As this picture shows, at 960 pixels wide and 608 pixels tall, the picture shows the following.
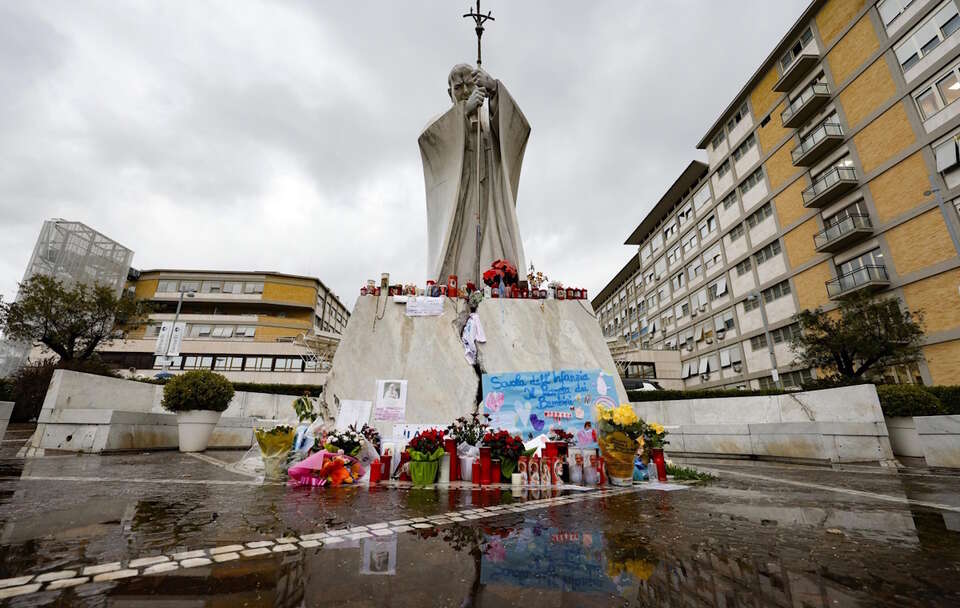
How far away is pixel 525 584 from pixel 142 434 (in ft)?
40.6

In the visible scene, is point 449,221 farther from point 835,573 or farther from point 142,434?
point 835,573

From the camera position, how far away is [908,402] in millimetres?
9852

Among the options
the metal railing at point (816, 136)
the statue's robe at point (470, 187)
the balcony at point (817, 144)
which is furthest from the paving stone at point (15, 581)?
the metal railing at point (816, 136)

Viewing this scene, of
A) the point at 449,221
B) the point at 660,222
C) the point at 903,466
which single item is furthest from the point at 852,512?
the point at 660,222

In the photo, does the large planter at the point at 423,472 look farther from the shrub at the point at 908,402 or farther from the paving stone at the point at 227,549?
the shrub at the point at 908,402

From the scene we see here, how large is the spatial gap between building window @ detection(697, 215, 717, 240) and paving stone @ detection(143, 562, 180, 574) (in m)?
42.2

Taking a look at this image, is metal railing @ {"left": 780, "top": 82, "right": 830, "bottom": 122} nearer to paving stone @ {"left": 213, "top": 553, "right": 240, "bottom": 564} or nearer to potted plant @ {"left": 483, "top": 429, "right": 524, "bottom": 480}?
potted plant @ {"left": 483, "top": 429, "right": 524, "bottom": 480}

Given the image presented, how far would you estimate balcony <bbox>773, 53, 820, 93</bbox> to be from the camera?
2645 centimetres

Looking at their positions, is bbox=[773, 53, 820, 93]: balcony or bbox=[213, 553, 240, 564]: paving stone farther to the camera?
bbox=[773, 53, 820, 93]: balcony

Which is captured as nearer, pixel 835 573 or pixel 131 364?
pixel 835 573

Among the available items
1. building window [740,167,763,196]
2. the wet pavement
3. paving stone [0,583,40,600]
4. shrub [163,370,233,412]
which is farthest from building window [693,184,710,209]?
paving stone [0,583,40,600]

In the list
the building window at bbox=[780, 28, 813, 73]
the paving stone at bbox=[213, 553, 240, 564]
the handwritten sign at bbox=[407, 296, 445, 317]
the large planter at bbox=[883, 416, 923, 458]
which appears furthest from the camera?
the building window at bbox=[780, 28, 813, 73]

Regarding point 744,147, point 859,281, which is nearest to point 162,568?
point 859,281

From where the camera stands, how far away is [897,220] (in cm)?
2155
